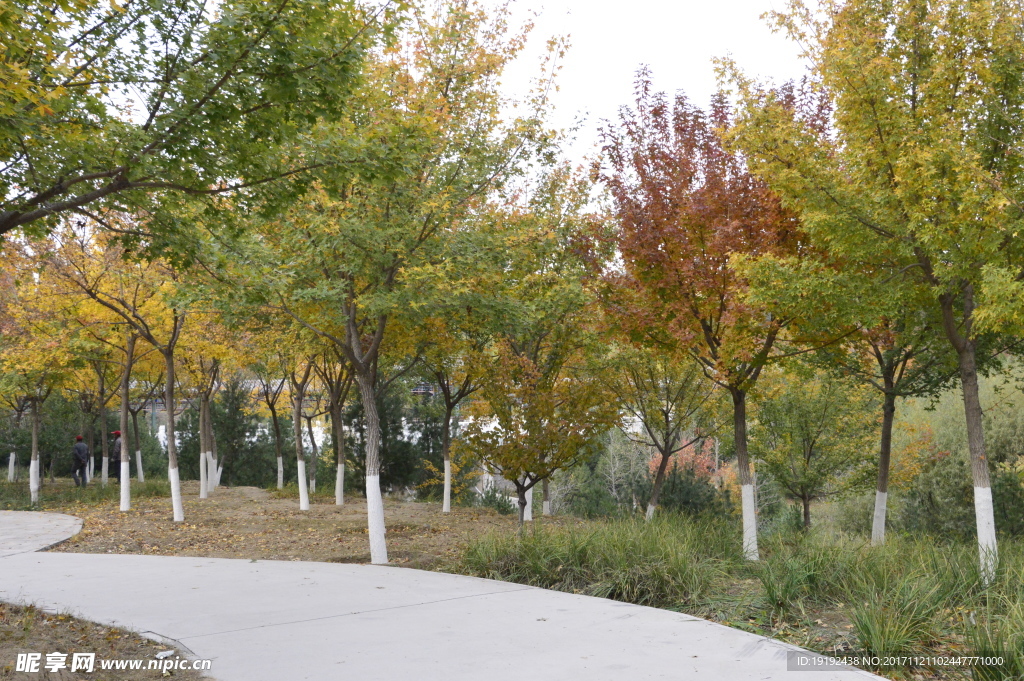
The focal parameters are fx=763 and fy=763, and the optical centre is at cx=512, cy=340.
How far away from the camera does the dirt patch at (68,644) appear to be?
15.9ft

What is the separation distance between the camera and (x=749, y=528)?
9.61 meters

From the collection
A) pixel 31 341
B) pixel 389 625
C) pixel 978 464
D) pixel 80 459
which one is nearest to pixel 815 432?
pixel 978 464

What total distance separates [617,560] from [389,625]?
8.44 ft

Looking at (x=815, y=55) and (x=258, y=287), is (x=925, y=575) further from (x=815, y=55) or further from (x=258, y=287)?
(x=258, y=287)

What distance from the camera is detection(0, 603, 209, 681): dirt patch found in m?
4.84

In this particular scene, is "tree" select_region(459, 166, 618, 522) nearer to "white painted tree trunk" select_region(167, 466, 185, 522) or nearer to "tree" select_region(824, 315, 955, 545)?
"tree" select_region(824, 315, 955, 545)

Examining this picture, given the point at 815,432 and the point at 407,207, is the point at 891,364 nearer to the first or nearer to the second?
the point at 815,432

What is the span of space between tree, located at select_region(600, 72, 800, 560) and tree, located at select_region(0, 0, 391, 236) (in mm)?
4744

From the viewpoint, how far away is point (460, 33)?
10703 millimetres

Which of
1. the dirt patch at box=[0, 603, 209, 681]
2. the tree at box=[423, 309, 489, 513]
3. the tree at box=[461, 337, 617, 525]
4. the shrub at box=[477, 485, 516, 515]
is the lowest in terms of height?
the shrub at box=[477, 485, 516, 515]

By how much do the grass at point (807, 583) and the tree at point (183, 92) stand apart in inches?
202

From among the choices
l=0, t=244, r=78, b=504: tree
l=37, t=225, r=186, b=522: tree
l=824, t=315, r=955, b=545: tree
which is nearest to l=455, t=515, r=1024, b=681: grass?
l=824, t=315, r=955, b=545: tree

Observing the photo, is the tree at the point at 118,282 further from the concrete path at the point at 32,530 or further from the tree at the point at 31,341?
the concrete path at the point at 32,530

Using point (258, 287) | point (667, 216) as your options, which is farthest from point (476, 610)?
point (667, 216)
